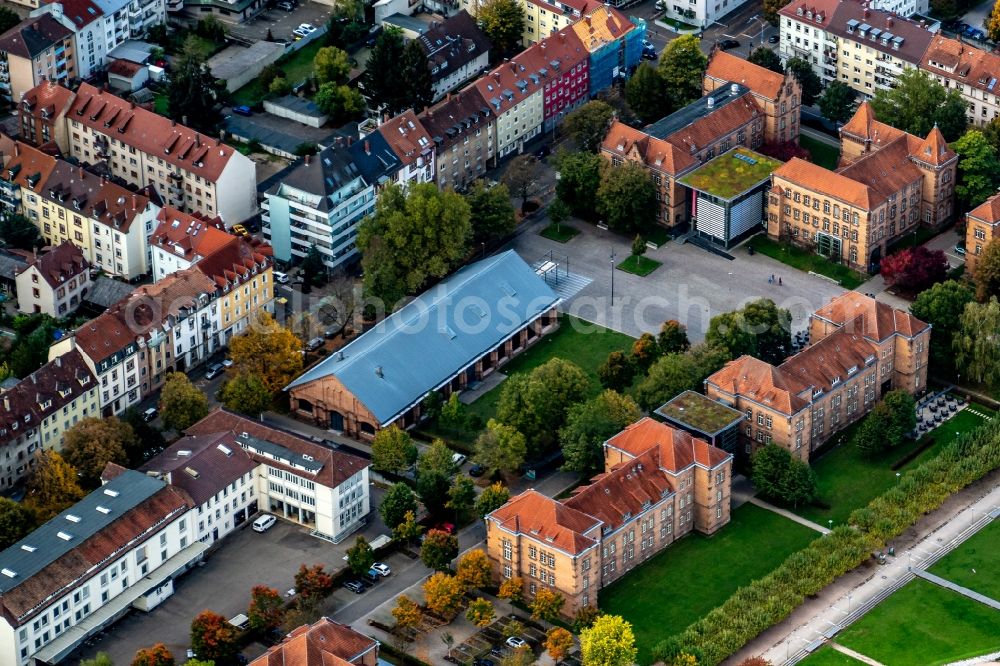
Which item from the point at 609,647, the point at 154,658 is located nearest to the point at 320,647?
the point at 154,658

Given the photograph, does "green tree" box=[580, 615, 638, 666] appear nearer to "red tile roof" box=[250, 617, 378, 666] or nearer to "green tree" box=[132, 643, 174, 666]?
"red tile roof" box=[250, 617, 378, 666]

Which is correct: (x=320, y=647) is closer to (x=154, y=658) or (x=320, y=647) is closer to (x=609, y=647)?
(x=154, y=658)

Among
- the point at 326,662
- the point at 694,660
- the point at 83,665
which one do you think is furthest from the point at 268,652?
the point at 694,660

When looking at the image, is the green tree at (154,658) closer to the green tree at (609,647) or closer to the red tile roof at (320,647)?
the red tile roof at (320,647)

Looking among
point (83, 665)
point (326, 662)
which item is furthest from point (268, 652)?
point (83, 665)

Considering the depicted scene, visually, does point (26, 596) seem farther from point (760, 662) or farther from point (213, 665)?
point (760, 662)
